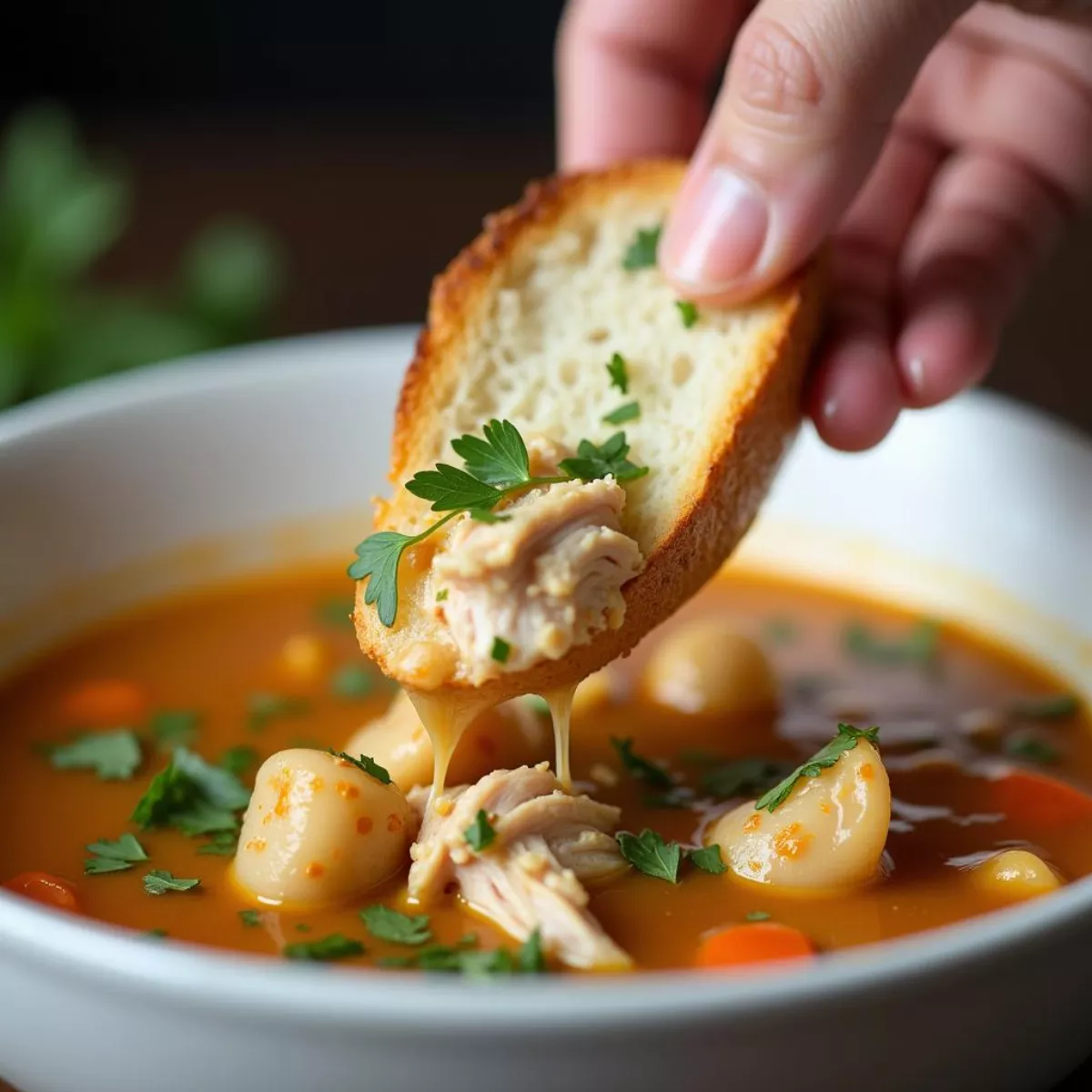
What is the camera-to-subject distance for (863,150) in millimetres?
2510

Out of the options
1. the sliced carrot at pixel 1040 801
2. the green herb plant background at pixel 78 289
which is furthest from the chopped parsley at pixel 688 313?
the green herb plant background at pixel 78 289

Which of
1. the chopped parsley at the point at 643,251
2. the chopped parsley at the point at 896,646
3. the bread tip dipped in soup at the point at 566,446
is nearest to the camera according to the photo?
the bread tip dipped in soup at the point at 566,446

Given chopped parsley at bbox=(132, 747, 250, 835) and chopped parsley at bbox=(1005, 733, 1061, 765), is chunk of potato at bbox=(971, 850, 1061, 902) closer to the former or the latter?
chopped parsley at bbox=(1005, 733, 1061, 765)

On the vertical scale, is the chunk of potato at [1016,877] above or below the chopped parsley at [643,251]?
below

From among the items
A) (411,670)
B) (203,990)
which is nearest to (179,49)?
(411,670)

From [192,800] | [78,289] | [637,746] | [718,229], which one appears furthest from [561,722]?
[78,289]

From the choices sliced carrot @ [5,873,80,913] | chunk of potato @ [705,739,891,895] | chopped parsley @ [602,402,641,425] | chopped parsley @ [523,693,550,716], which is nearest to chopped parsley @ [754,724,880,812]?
chunk of potato @ [705,739,891,895]

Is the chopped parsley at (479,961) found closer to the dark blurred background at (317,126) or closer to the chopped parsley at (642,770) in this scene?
the chopped parsley at (642,770)

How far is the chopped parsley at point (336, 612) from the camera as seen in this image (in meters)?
3.18

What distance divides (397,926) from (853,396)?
1.28m

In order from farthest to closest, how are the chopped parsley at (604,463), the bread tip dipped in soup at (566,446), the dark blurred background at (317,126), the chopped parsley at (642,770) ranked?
the dark blurred background at (317,126)
the chopped parsley at (642,770)
the chopped parsley at (604,463)
the bread tip dipped in soup at (566,446)

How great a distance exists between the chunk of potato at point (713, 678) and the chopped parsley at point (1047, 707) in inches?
17.6

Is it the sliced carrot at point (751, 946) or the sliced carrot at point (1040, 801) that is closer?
the sliced carrot at point (751, 946)

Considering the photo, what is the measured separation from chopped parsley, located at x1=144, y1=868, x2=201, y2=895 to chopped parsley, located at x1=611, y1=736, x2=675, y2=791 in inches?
27.7
